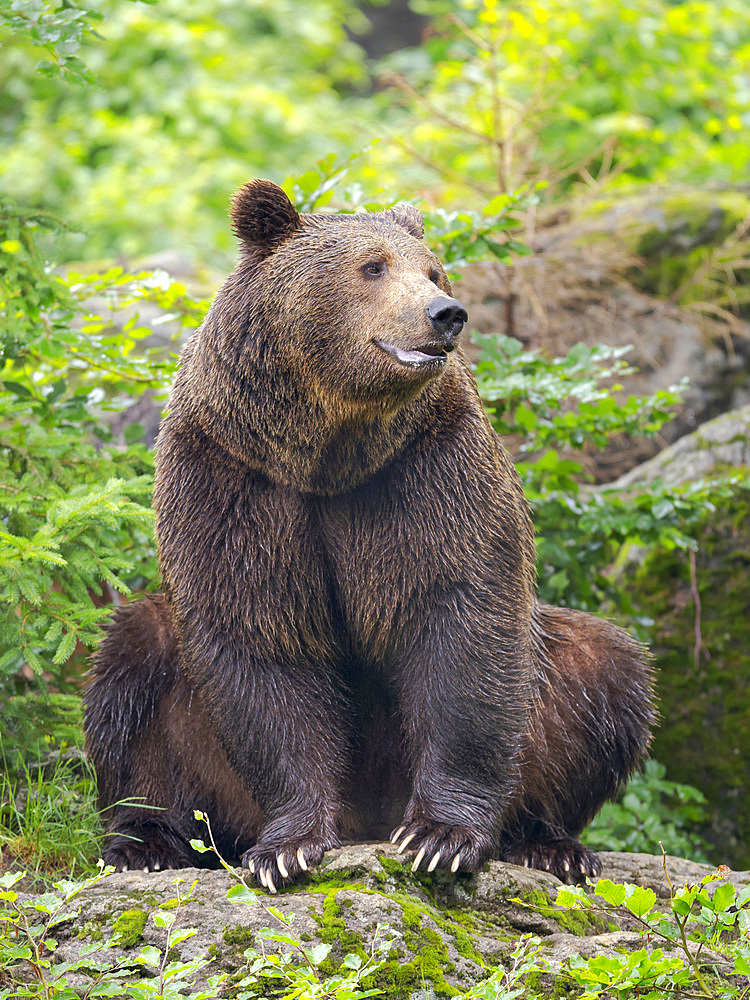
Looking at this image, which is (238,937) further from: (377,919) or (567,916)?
(567,916)

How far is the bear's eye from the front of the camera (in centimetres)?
367

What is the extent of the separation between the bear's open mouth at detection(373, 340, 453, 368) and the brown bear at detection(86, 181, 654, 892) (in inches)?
2.4

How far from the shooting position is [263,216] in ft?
12.4

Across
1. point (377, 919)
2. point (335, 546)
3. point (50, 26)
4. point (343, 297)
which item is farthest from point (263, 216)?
point (377, 919)

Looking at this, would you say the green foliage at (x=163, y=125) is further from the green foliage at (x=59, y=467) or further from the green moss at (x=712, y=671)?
the green moss at (x=712, y=671)

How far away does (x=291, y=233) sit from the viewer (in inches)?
150

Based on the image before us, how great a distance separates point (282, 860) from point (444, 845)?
1.65 ft

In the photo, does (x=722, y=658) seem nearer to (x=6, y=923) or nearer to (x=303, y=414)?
(x=303, y=414)

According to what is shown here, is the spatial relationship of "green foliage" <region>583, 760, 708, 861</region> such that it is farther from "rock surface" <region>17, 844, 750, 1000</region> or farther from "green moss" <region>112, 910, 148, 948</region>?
"green moss" <region>112, 910, 148, 948</region>

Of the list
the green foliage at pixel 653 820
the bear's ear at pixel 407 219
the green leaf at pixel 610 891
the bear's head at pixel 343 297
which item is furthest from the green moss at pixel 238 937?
the green foliage at pixel 653 820

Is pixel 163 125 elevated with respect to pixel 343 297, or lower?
elevated

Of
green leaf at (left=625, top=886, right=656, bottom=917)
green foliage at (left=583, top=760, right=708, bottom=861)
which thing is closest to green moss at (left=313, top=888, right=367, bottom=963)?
green leaf at (left=625, top=886, right=656, bottom=917)

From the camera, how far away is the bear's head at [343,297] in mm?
3512

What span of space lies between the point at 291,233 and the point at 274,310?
11.3 inches
